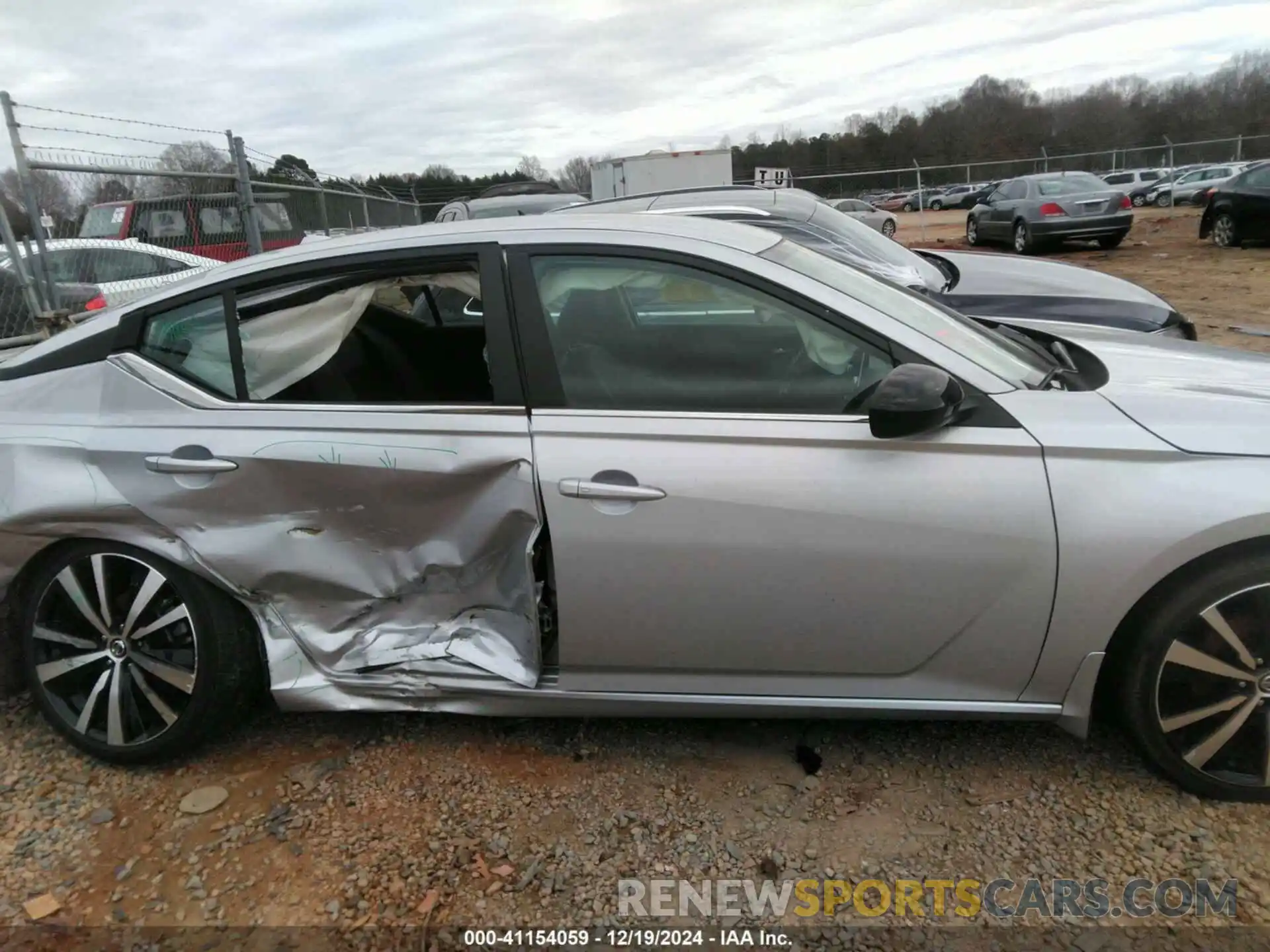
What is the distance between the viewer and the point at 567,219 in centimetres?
261

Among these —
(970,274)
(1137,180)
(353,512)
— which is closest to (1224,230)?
(970,274)

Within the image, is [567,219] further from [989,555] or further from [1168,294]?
[1168,294]

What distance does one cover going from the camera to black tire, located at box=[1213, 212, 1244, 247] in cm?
1494

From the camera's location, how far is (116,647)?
2.58 metres

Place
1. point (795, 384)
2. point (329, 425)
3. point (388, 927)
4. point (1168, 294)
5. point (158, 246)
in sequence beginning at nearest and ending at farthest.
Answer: point (388, 927), point (795, 384), point (329, 425), point (158, 246), point (1168, 294)

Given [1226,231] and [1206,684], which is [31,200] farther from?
[1226,231]

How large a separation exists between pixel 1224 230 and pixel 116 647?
1825 centimetres

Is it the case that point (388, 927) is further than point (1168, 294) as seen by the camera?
No

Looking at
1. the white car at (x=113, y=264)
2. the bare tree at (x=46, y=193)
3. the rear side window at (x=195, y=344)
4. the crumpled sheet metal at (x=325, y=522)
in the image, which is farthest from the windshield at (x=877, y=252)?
the bare tree at (x=46, y=193)

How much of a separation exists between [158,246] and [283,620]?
6391mm

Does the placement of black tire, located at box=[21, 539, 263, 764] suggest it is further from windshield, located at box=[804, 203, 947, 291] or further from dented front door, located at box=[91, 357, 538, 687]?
windshield, located at box=[804, 203, 947, 291]

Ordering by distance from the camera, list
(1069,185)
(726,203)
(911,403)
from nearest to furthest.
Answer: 1. (911,403)
2. (726,203)
3. (1069,185)

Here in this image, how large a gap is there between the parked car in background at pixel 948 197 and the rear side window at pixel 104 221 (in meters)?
38.5

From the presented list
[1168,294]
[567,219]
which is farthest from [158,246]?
[1168,294]
